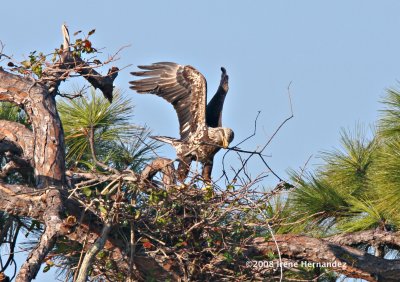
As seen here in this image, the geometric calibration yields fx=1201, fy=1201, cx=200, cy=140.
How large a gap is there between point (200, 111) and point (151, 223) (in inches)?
80.6

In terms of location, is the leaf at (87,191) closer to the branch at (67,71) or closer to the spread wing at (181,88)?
the branch at (67,71)

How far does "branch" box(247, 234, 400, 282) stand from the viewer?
7797mm

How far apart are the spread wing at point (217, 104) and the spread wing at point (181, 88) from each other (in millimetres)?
259

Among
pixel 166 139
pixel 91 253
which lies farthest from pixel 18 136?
pixel 166 139

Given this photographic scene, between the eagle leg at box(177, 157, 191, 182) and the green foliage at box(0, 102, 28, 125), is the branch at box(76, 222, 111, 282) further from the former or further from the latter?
the green foliage at box(0, 102, 28, 125)

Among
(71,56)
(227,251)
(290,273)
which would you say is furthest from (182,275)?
(71,56)

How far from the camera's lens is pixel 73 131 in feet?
28.9

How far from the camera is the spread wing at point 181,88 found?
917 cm

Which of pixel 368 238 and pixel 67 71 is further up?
pixel 67 71

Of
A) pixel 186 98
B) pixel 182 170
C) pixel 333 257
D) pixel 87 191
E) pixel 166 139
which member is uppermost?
pixel 186 98

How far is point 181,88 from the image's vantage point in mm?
9234

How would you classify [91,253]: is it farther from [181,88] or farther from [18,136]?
[181,88]

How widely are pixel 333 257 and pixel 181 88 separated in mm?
2093

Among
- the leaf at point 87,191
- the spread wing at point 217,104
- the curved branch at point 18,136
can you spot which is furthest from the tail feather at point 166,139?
the leaf at point 87,191
